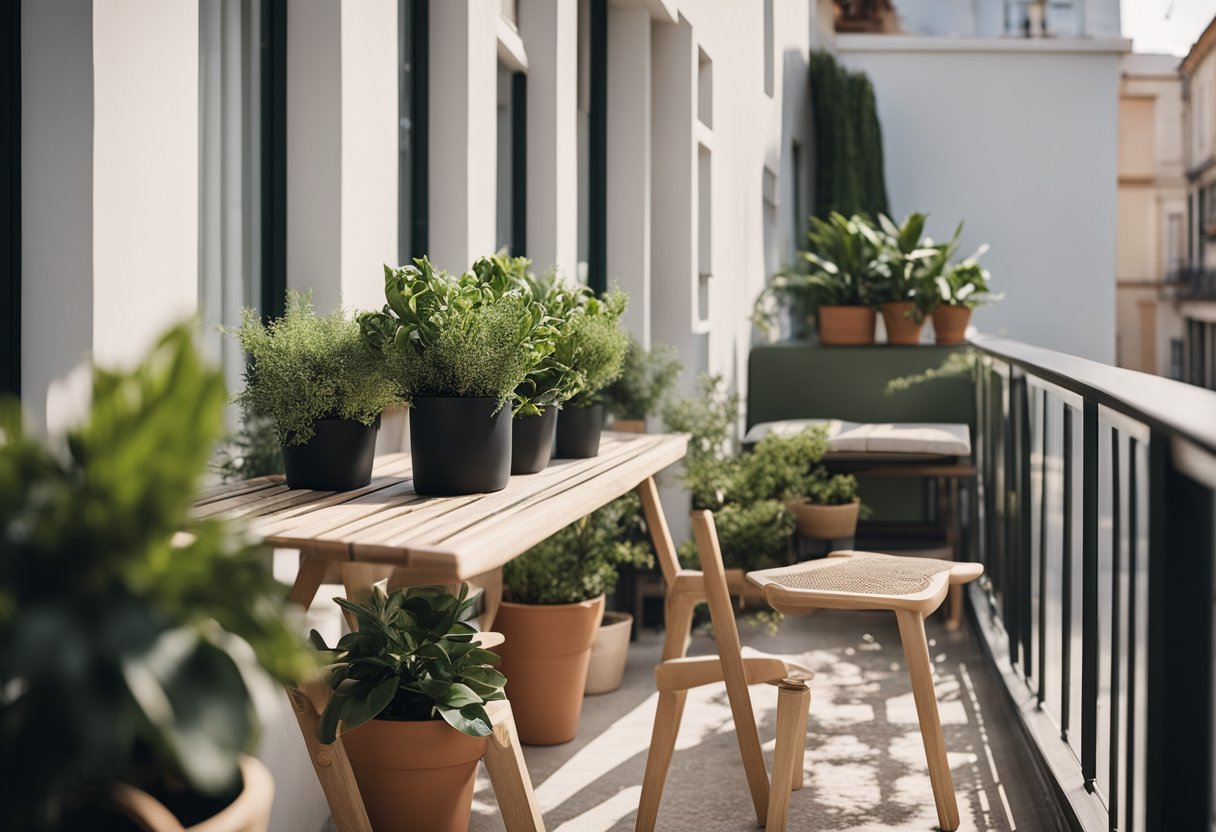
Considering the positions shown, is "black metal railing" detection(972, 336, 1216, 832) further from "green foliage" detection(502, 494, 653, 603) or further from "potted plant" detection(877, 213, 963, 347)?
"potted plant" detection(877, 213, 963, 347)

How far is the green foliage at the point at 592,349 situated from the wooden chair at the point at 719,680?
1.08ft

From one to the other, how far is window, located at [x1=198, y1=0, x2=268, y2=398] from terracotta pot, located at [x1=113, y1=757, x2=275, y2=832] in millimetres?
1169

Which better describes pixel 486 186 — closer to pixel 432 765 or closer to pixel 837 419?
pixel 432 765

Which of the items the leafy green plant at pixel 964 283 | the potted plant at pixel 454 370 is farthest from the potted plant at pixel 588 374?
the leafy green plant at pixel 964 283

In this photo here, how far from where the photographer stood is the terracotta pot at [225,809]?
90 cm

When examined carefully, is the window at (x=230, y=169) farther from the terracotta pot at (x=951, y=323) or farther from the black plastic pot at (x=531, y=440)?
the terracotta pot at (x=951, y=323)

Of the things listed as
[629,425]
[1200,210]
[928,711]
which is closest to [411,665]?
[928,711]

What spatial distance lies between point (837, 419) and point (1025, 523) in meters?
2.39

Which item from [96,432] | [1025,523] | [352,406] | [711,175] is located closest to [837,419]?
[711,175]

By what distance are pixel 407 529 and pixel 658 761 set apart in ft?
3.51

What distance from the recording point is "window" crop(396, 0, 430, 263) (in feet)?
9.50

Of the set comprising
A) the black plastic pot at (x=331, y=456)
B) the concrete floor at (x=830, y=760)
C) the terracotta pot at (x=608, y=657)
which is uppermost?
the black plastic pot at (x=331, y=456)

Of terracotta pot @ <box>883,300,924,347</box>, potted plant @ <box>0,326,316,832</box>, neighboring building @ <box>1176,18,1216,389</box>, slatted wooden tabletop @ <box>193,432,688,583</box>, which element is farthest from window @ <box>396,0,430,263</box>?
A: neighboring building @ <box>1176,18,1216,389</box>

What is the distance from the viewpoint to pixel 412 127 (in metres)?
2.94
